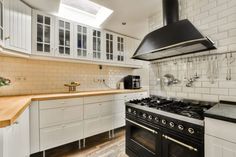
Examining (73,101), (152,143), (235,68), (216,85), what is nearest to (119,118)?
(73,101)

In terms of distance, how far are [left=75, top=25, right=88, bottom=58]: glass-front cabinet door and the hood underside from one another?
1157 mm

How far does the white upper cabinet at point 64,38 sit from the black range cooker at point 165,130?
4.93 ft

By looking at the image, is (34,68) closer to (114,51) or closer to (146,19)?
(114,51)

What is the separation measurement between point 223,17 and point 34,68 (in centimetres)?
291

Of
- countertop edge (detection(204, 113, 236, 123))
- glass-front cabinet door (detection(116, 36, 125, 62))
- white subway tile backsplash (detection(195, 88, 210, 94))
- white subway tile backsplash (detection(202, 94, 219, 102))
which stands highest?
glass-front cabinet door (detection(116, 36, 125, 62))

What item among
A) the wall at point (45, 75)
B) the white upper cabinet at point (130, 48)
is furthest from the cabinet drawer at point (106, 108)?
the white upper cabinet at point (130, 48)

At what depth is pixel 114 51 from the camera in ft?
9.84

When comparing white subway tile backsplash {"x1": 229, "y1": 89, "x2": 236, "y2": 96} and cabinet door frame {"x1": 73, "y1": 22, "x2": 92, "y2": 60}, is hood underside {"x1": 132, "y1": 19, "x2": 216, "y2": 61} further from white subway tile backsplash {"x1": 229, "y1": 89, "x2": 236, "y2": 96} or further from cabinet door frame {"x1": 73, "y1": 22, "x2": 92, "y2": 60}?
cabinet door frame {"x1": 73, "y1": 22, "x2": 92, "y2": 60}

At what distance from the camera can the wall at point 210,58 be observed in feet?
4.55

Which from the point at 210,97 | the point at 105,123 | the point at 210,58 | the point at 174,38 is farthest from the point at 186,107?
the point at 105,123

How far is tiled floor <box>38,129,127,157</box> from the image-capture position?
1.95 metres

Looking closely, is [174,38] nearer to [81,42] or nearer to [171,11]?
[171,11]

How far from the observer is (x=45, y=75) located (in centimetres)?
233

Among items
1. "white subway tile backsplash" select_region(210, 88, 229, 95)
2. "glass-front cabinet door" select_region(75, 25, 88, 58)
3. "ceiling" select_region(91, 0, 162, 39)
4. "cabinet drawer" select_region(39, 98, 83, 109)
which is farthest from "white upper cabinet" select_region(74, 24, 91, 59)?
"white subway tile backsplash" select_region(210, 88, 229, 95)
